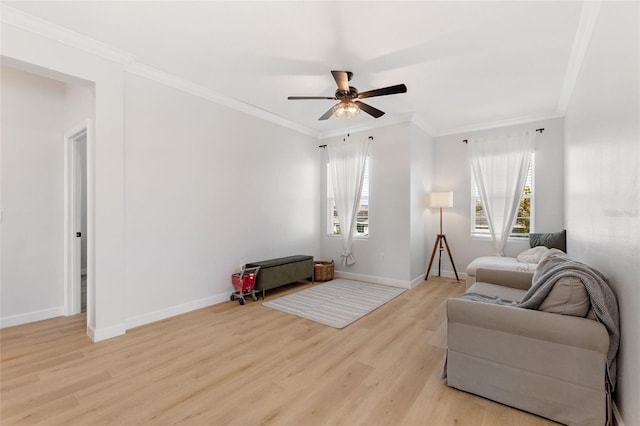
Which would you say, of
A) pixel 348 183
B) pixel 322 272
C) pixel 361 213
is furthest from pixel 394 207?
pixel 322 272

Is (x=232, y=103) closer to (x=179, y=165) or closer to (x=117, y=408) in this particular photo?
(x=179, y=165)

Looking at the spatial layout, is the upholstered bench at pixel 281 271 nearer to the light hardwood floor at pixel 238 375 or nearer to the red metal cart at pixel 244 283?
the red metal cart at pixel 244 283

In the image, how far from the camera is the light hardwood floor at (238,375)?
174 cm

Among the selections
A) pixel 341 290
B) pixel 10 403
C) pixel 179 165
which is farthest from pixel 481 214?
pixel 10 403

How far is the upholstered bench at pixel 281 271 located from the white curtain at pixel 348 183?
34.9 inches

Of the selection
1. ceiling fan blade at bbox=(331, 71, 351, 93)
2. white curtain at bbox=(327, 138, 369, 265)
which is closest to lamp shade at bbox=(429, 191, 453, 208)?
white curtain at bbox=(327, 138, 369, 265)

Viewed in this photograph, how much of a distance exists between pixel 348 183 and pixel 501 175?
264 centimetres

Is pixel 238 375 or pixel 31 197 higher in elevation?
pixel 31 197

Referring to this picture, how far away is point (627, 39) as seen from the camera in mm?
1495

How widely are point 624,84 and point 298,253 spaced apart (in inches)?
182

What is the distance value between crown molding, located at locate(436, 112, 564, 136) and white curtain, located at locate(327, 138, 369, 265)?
169 cm

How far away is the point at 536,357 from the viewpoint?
5.64 feet

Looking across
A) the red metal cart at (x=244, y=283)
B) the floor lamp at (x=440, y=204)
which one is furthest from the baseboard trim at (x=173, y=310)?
the floor lamp at (x=440, y=204)

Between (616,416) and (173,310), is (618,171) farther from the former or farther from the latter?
(173,310)
